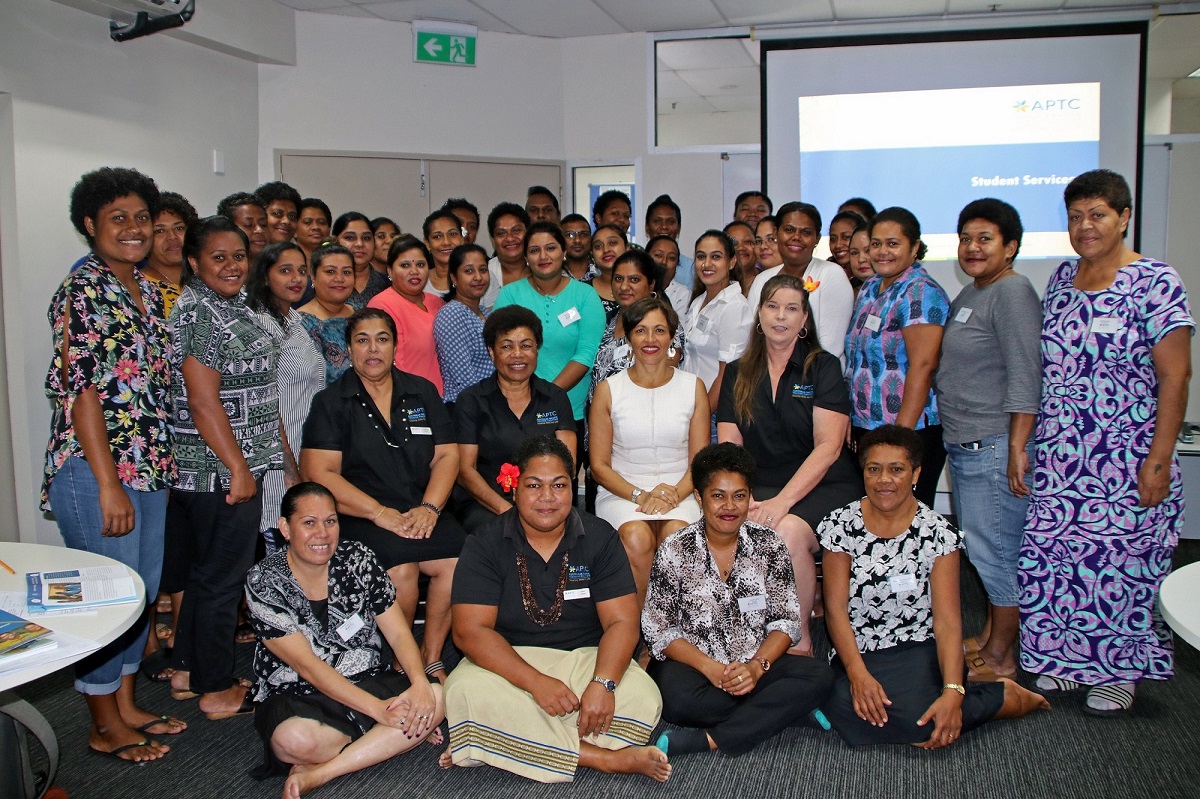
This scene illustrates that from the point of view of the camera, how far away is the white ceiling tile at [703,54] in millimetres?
6227

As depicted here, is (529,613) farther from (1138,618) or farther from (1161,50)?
(1161,50)

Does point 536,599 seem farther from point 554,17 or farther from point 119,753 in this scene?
point 554,17

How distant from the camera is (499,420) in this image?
3.34 metres

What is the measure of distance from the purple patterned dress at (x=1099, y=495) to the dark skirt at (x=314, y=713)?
84.6 inches

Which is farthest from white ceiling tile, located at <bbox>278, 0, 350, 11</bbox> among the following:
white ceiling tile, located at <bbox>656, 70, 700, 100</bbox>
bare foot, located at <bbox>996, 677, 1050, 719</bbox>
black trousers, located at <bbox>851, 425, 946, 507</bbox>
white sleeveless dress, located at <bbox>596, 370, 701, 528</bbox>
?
bare foot, located at <bbox>996, 677, 1050, 719</bbox>

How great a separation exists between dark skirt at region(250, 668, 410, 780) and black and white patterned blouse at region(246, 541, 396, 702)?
5cm

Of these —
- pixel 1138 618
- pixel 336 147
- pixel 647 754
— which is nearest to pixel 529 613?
pixel 647 754

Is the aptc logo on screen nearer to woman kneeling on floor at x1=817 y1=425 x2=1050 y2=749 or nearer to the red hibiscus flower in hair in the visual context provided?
woman kneeling on floor at x1=817 y1=425 x2=1050 y2=749

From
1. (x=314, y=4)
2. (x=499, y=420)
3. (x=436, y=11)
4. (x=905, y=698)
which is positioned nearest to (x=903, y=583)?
(x=905, y=698)

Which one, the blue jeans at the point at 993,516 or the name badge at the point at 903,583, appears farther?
the blue jeans at the point at 993,516

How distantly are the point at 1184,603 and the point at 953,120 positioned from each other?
4516 mm

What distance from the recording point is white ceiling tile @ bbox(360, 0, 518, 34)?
5.37m

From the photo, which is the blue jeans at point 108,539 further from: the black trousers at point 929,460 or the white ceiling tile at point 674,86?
the white ceiling tile at point 674,86

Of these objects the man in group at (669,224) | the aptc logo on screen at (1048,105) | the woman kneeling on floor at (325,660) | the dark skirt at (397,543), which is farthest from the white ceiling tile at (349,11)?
the aptc logo on screen at (1048,105)
